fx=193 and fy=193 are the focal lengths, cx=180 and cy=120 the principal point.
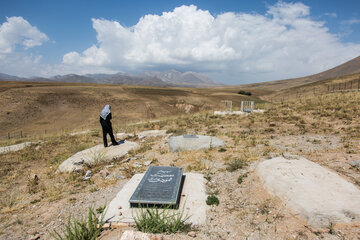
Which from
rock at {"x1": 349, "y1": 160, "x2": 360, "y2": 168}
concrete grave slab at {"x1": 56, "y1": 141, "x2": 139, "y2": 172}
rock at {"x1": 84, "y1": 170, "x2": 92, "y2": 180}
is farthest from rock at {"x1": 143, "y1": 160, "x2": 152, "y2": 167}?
rock at {"x1": 349, "y1": 160, "x2": 360, "y2": 168}

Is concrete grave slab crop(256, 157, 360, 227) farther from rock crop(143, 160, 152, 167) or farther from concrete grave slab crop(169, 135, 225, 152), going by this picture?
rock crop(143, 160, 152, 167)

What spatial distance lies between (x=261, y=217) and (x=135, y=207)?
9.17 ft

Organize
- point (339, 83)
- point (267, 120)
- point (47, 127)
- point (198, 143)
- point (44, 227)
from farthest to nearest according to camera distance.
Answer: point (339, 83) → point (47, 127) → point (267, 120) → point (198, 143) → point (44, 227)

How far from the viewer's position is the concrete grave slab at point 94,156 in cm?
789

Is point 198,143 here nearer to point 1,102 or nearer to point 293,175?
point 293,175

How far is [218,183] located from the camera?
5.77 metres

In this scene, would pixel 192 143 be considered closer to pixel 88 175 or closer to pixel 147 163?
pixel 147 163

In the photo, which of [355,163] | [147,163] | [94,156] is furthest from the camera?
[94,156]

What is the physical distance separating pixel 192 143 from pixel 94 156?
448 cm

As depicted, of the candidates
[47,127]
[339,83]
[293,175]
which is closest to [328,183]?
[293,175]

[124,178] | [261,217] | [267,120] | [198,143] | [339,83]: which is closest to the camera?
[261,217]

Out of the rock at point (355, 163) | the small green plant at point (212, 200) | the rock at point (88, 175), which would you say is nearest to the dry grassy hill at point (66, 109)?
the rock at point (88, 175)

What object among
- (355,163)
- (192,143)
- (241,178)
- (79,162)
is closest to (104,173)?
(79,162)

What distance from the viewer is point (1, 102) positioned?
3491 cm
